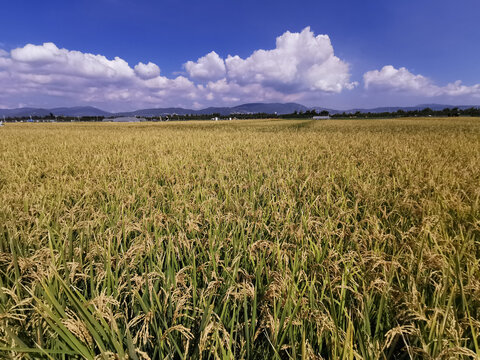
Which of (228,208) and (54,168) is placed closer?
(228,208)

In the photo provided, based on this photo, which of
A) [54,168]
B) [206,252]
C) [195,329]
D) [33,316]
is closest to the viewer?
[33,316]

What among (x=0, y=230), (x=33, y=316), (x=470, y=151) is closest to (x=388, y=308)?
(x=33, y=316)

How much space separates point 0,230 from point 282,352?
2.63 meters

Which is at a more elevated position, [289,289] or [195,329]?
[289,289]

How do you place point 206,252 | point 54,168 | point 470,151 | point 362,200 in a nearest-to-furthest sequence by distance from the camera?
point 206,252 → point 362,200 → point 54,168 → point 470,151

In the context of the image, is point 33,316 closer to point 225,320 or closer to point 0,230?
point 225,320

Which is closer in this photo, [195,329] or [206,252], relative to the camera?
[195,329]

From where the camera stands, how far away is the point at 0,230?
2.11m

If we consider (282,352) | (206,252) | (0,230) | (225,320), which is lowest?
(282,352)

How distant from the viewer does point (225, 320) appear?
56.2 inches

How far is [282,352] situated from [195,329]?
0.53 m

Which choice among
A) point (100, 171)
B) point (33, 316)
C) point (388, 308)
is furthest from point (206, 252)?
point (100, 171)

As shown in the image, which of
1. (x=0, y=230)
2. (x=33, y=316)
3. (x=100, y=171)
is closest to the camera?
(x=33, y=316)

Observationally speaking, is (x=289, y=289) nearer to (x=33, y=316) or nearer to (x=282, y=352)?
(x=282, y=352)
